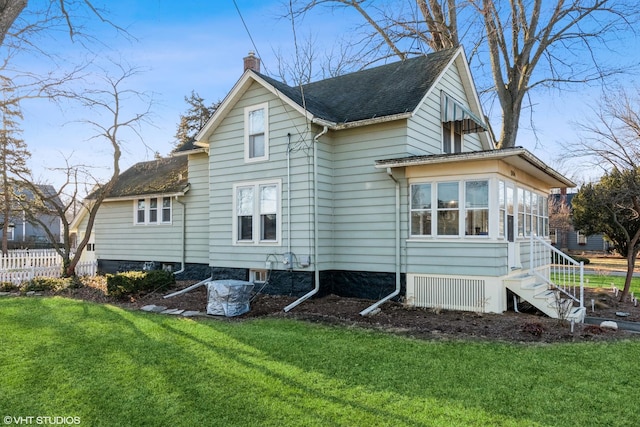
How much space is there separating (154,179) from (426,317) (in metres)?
13.4

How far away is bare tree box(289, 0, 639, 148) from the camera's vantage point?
15.5 metres

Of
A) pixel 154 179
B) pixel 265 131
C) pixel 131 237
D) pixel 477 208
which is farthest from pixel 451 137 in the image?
pixel 131 237

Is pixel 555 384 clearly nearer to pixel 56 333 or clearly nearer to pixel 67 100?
pixel 56 333

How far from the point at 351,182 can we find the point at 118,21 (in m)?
6.27

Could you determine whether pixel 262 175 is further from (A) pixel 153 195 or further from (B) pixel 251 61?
(A) pixel 153 195

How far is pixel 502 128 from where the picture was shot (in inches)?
657

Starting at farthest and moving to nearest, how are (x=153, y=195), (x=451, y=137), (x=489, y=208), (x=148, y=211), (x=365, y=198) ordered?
1. (x=148, y=211)
2. (x=153, y=195)
3. (x=451, y=137)
4. (x=365, y=198)
5. (x=489, y=208)

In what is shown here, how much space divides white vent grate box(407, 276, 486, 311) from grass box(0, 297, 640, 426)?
2700mm

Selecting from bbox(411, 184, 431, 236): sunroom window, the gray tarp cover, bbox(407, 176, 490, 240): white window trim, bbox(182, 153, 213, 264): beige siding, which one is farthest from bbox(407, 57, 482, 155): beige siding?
bbox(182, 153, 213, 264): beige siding

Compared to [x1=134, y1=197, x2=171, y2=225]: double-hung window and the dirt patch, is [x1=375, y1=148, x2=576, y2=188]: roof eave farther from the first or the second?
[x1=134, y1=197, x2=171, y2=225]: double-hung window

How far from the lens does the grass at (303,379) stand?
421cm

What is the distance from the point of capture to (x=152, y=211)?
16438mm

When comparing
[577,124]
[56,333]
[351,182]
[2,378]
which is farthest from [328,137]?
[577,124]

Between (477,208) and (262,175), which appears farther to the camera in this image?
(262,175)
